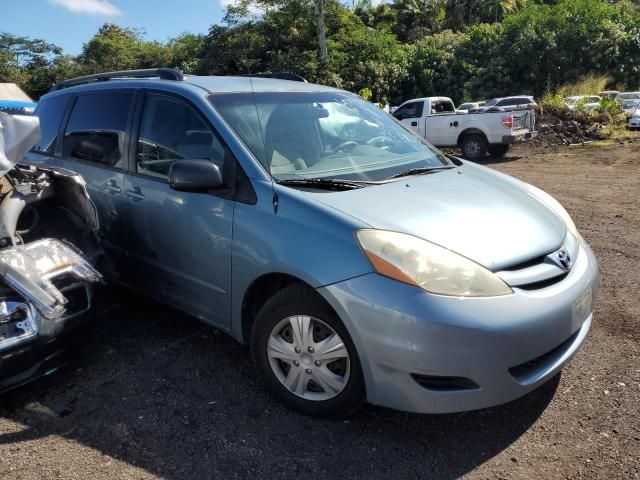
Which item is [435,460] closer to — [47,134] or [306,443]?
[306,443]

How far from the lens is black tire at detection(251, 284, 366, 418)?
2.60m

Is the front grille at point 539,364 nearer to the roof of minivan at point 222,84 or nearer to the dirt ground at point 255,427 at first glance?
the dirt ground at point 255,427

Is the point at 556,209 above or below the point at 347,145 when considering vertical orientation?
below

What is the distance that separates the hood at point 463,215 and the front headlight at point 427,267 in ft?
0.19

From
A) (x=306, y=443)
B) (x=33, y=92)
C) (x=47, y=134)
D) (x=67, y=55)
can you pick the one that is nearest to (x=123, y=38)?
(x=67, y=55)

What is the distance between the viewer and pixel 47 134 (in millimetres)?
4699

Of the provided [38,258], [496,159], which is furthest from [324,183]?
[496,159]

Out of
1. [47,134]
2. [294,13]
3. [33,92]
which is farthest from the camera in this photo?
[33,92]

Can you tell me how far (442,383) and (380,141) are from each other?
6.10 ft

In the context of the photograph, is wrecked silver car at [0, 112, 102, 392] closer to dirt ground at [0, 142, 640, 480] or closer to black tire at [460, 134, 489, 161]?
dirt ground at [0, 142, 640, 480]

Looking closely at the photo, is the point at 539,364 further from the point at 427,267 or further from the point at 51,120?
the point at 51,120

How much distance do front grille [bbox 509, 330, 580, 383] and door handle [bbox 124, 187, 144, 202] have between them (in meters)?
2.58

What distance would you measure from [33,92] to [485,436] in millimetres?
51582

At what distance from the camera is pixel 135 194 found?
3713 millimetres
